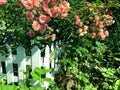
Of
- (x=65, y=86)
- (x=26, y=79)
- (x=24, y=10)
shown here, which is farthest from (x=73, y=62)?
(x=24, y=10)

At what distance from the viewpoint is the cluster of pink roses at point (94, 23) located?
13.3 ft

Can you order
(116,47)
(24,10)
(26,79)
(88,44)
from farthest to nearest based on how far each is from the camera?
1. (116,47)
2. (88,44)
3. (24,10)
4. (26,79)

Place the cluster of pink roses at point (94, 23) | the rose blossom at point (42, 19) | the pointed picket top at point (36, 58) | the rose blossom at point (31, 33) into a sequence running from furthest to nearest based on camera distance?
the cluster of pink roses at point (94, 23) → the rose blossom at point (31, 33) → the rose blossom at point (42, 19) → the pointed picket top at point (36, 58)

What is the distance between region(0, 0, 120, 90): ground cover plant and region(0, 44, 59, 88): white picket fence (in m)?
0.13

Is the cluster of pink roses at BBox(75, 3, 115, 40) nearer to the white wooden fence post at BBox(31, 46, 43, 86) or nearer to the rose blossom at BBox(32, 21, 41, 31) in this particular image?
the rose blossom at BBox(32, 21, 41, 31)

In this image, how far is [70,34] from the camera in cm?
417

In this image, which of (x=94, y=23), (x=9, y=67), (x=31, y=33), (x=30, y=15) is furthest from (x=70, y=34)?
(x=9, y=67)

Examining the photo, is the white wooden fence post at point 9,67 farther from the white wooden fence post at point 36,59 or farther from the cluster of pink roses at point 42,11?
the cluster of pink roses at point 42,11

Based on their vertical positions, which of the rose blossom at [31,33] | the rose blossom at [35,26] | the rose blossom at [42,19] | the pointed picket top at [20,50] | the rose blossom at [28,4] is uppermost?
the rose blossom at [28,4]

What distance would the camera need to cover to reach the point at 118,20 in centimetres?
485

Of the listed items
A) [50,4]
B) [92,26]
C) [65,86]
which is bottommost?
[65,86]

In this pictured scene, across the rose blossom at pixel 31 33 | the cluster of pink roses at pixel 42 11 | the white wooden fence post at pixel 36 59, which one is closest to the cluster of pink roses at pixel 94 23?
the cluster of pink roses at pixel 42 11

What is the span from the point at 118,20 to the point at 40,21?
5.16 feet

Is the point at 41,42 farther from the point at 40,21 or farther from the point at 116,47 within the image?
the point at 116,47
